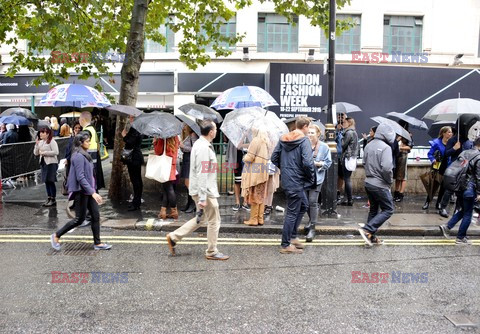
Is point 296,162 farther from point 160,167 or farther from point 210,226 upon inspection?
point 160,167

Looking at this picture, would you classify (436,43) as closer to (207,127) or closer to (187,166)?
(187,166)

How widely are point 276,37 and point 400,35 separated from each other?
19.2ft

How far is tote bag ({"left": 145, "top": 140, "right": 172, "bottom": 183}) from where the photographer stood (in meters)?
7.84

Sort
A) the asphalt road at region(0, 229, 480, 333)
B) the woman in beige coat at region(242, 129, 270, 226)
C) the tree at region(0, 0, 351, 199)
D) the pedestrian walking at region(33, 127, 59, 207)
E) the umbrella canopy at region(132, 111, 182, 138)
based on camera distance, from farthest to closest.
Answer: the tree at region(0, 0, 351, 199), the pedestrian walking at region(33, 127, 59, 207), the woman in beige coat at region(242, 129, 270, 226), the umbrella canopy at region(132, 111, 182, 138), the asphalt road at region(0, 229, 480, 333)

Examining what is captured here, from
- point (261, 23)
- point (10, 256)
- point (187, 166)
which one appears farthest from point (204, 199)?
point (261, 23)

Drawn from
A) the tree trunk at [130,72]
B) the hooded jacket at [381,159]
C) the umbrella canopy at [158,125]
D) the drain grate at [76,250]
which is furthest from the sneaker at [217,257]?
the tree trunk at [130,72]

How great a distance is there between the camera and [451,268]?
5770mm

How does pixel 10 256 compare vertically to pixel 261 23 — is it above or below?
below

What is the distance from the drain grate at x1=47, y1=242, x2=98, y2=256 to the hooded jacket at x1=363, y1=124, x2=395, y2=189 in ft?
13.8

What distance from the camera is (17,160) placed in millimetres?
11203

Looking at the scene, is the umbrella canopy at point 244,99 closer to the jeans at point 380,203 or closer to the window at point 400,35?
the jeans at point 380,203

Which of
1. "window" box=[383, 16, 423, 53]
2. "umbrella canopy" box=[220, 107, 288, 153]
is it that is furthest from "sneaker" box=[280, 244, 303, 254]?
"window" box=[383, 16, 423, 53]

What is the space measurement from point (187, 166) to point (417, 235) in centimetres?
452

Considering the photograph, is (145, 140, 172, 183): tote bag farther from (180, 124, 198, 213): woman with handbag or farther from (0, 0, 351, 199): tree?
(0, 0, 351, 199): tree
